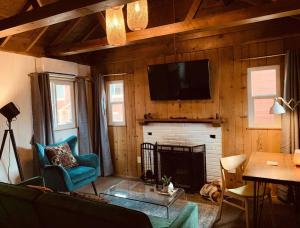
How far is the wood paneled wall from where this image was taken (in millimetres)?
3656

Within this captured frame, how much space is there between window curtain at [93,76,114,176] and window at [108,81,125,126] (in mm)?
162

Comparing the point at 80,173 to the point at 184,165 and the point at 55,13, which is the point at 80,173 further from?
the point at 55,13

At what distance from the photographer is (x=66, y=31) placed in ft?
14.4

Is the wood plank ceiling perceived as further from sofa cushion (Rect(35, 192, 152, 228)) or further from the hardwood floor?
the hardwood floor

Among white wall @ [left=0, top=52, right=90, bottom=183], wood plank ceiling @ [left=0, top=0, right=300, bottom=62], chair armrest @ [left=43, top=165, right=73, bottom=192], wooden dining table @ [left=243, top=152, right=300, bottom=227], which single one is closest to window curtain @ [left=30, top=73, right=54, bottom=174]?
white wall @ [left=0, top=52, right=90, bottom=183]

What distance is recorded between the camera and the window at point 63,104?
4.44 meters

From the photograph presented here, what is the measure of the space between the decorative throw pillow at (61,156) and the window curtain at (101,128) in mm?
951

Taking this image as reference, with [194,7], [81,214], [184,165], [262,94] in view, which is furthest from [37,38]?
[262,94]

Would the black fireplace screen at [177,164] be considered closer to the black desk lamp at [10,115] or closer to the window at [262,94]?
the window at [262,94]

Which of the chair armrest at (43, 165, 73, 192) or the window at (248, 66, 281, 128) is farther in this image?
the window at (248, 66, 281, 128)

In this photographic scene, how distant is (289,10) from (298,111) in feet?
4.60

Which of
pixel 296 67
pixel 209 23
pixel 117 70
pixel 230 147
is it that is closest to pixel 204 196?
pixel 230 147

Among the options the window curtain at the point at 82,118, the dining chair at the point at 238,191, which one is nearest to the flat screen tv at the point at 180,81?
the dining chair at the point at 238,191

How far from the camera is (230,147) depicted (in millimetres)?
3945
